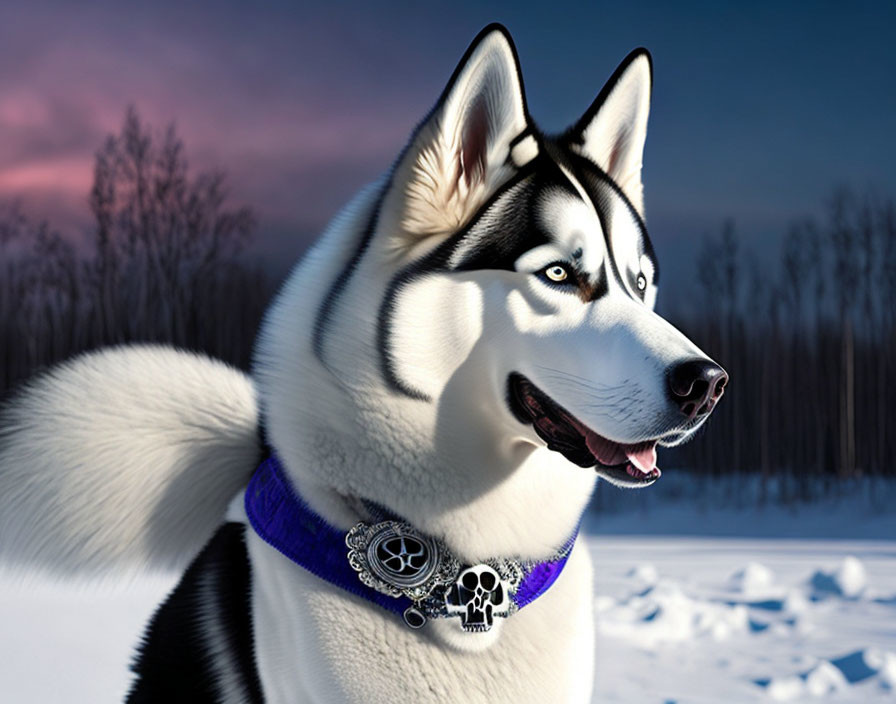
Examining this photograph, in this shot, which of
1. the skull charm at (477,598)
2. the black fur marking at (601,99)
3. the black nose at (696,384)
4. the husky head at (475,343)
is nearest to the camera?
the black nose at (696,384)

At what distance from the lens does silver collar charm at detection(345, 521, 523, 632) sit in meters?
2.06

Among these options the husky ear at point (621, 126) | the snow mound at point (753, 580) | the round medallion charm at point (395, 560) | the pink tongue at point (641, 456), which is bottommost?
the snow mound at point (753, 580)

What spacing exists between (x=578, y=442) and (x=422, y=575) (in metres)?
0.50

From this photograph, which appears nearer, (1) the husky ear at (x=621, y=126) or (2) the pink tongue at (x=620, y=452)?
(2) the pink tongue at (x=620, y=452)

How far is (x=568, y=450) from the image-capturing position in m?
1.99

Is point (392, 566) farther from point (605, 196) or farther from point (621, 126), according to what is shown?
point (621, 126)

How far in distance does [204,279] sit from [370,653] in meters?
16.2

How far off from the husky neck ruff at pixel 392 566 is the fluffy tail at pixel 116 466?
42 centimetres

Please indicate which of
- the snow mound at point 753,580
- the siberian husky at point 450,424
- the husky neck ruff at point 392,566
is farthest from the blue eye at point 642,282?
the snow mound at point 753,580

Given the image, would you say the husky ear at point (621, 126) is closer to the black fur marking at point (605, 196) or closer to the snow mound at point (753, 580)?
the black fur marking at point (605, 196)

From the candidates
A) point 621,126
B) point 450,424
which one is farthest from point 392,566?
point 621,126

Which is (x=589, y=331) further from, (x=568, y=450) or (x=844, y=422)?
(x=844, y=422)

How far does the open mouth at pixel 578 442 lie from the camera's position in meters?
2.00

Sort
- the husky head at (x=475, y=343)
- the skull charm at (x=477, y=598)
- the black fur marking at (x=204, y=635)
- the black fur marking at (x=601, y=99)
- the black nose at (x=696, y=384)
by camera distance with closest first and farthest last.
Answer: the black nose at (x=696, y=384) < the husky head at (x=475, y=343) < the skull charm at (x=477, y=598) < the black fur marking at (x=204, y=635) < the black fur marking at (x=601, y=99)
